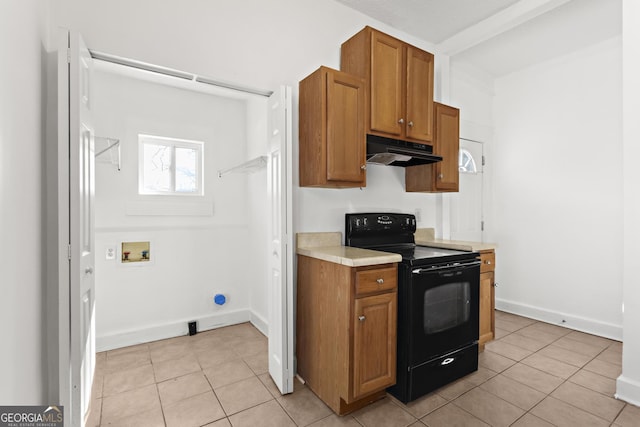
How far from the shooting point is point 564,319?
344 cm

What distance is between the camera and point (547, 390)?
2.20m

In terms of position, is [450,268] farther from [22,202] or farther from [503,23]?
[22,202]

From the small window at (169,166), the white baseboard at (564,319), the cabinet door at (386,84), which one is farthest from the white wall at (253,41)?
the white baseboard at (564,319)

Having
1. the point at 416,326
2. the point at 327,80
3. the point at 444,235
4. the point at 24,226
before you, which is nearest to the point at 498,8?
the point at 327,80

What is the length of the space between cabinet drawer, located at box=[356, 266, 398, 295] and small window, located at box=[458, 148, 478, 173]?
7.77ft

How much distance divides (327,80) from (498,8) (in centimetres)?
184

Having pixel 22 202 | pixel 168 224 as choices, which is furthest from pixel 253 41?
pixel 168 224

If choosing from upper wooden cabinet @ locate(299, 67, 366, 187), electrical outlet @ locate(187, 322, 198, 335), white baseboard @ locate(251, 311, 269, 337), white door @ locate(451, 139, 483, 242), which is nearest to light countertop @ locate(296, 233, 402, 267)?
upper wooden cabinet @ locate(299, 67, 366, 187)

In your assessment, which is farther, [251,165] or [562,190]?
[562,190]

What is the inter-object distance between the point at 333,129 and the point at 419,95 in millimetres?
970

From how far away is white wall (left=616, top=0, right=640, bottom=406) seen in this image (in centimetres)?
208

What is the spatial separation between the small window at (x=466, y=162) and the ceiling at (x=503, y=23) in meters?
1.07

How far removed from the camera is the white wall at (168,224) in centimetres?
302

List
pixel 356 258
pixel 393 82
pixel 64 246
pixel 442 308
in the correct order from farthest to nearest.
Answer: pixel 393 82 < pixel 442 308 < pixel 356 258 < pixel 64 246
